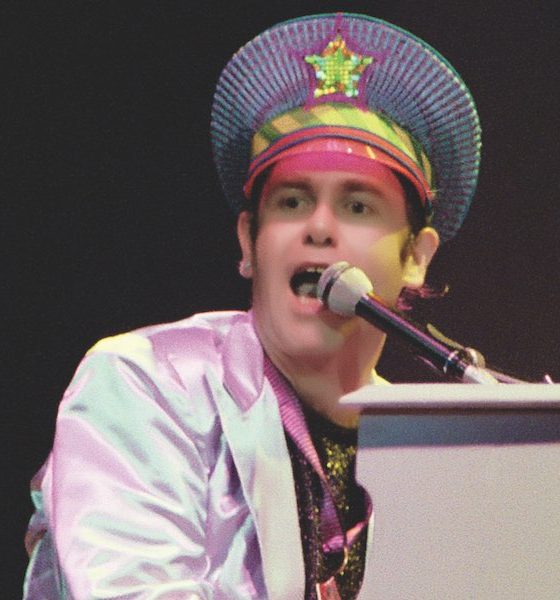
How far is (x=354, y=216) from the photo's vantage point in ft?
4.87

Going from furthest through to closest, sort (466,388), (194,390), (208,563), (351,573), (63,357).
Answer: (63,357), (351,573), (194,390), (208,563), (466,388)

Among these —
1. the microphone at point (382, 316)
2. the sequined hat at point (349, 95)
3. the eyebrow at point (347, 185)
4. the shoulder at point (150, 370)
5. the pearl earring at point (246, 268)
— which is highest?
the sequined hat at point (349, 95)

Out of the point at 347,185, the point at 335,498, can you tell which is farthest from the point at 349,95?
the point at 335,498

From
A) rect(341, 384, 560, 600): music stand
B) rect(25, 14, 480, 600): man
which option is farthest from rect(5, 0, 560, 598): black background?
rect(341, 384, 560, 600): music stand

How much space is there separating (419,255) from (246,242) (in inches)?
12.5

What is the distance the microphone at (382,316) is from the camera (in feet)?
3.52

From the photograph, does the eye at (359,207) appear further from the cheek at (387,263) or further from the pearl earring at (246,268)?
the pearl earring at (246,268)

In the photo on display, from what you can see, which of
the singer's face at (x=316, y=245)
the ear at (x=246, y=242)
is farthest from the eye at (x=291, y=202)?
the ear at (x=246, y=242)

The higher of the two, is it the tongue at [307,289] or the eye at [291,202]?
the eye at [291,202]

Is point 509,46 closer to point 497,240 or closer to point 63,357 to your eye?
point 497,240

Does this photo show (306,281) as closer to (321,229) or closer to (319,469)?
(321,229)

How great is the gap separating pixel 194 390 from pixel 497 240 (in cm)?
101

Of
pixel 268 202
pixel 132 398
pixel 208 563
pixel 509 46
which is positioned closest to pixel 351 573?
pixel 208 563

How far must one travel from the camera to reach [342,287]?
4.13 ft
